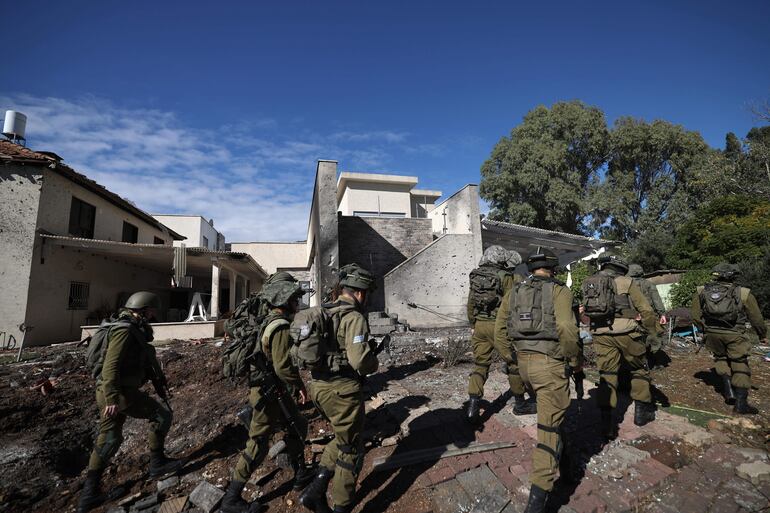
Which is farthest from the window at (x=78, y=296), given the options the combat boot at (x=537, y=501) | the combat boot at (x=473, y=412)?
the combat boot at (x=537, y=501)

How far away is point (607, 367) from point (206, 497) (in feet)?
13.7

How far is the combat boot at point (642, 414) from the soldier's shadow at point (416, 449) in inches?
61.5

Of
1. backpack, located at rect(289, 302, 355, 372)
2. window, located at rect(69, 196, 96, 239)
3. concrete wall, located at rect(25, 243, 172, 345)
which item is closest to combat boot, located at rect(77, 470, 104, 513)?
backpack, located at rect(289, 302, 355, 372)

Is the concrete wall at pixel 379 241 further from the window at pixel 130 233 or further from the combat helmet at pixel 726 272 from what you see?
the window at pixel 130 233

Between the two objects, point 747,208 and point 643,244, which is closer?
point 747,208

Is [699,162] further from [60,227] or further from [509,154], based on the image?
[60,227]

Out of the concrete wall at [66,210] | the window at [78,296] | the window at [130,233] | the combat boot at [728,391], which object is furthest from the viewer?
the window at [130,233]

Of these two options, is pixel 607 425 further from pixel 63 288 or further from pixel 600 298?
pixel 63 288

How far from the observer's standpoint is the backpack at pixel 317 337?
242 centimetres

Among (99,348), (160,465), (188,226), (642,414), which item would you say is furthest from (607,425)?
(188,226)

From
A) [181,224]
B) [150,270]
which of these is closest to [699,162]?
[150,270]

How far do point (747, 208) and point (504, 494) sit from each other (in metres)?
18.9

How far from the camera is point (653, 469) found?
2979mm

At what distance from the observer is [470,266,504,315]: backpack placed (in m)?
4.28
